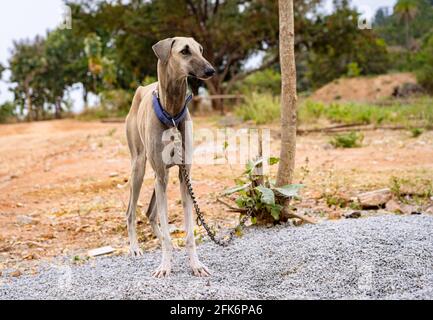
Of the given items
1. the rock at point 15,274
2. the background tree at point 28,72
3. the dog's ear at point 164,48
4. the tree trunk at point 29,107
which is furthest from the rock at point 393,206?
the background tree at point 28,72

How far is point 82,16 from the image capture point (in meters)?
22.6

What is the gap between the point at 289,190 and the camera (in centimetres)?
472

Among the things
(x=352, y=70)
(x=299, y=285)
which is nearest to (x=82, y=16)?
(x=352, y=70)

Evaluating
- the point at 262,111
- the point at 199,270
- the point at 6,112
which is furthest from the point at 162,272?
the point at 6,112

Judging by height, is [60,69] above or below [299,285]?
above

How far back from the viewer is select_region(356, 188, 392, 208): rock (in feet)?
18.6

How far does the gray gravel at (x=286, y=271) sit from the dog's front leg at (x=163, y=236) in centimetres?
9

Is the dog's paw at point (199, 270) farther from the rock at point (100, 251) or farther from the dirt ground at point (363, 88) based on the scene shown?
the dirt ground at point (363, 88)

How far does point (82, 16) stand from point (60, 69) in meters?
13.8

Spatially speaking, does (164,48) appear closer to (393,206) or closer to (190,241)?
(190,241)

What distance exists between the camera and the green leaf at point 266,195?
15.2 feet

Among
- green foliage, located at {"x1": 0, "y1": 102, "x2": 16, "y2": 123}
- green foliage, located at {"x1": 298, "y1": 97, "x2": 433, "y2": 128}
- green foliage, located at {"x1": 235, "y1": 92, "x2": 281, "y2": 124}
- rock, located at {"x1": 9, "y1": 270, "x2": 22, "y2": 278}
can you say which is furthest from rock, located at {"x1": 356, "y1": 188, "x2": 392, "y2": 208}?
green foliage, located at {"x1": 0, "y1": 102, "x2": 16, "y2": 123}

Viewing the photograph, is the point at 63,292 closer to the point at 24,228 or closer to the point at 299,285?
the point at 299,285

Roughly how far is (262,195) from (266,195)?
2.7 inches
